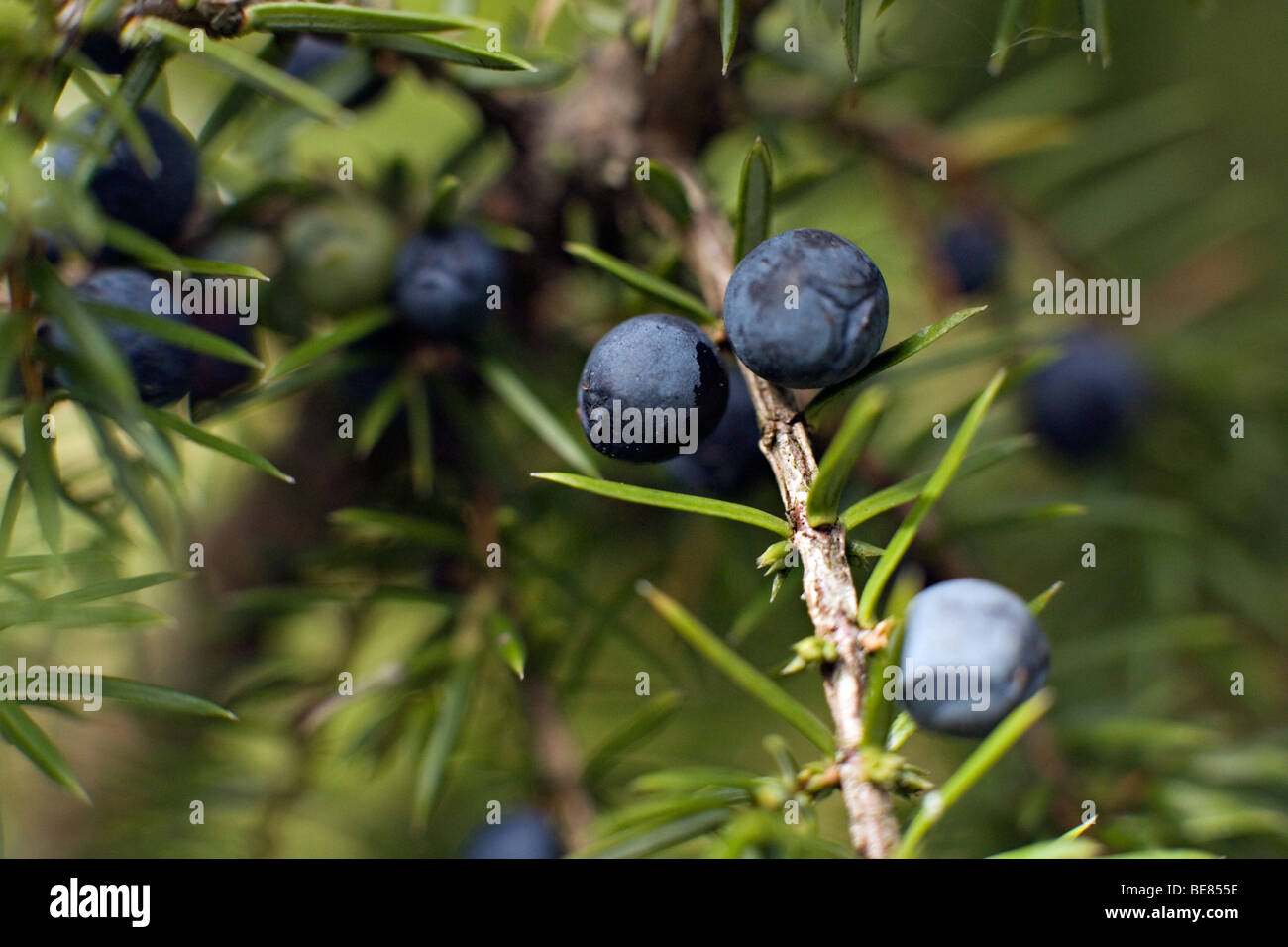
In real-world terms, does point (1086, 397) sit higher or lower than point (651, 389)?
higher

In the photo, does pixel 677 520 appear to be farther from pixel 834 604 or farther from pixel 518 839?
pixel 834 604

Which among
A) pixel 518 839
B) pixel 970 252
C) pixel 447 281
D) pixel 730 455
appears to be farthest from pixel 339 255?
pixel 970 252

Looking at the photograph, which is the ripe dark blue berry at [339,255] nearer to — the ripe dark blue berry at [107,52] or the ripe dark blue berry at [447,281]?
the ripe dark blue berry at [447,281]

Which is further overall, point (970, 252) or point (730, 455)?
point (970, 252)

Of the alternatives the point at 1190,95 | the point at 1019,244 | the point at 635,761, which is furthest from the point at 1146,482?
the point at 635,761

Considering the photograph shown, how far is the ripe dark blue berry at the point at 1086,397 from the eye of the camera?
81 cm

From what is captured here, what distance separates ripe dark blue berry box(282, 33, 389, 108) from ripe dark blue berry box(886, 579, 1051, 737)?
45 cm

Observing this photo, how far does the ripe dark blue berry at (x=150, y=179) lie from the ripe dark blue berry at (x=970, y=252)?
571 millimetres

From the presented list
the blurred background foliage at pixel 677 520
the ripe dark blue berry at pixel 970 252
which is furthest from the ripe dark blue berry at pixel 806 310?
the ripe dark blue berry at pixel 970 252

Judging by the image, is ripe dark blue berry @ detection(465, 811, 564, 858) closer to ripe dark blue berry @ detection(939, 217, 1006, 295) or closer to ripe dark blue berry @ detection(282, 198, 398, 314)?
ripe dark blue berry @ detection(282, 198, 398, 314)

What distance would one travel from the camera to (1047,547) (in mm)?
933

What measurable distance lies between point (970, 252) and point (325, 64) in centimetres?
51

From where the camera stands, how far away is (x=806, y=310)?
0.36m

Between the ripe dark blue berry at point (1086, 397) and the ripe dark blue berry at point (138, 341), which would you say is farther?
the ripe dark blue berry at point (1086, 397)
